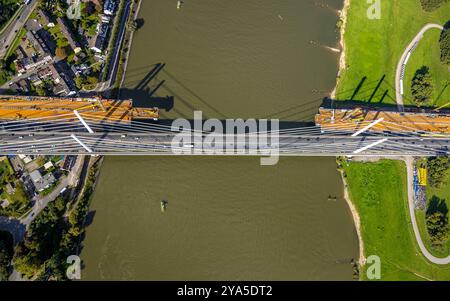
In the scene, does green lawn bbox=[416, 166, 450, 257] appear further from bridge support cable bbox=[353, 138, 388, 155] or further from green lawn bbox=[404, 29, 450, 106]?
green lawn bbox=[404, 29, 450, 106]

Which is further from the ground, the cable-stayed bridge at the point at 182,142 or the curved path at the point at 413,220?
the cable-stayed bridge at the point at 182,142

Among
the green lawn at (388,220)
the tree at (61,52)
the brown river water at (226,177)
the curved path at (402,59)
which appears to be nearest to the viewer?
the brown river water at (226,177)

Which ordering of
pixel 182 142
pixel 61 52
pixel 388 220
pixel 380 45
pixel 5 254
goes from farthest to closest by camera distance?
pixel 380 45, pixel 61 52, pixel 388 220, pixel 182 142, pixel 5 254

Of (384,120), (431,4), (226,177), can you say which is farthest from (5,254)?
(431,4)

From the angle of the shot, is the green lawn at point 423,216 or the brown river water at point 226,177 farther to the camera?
the green lawn at point 423,216

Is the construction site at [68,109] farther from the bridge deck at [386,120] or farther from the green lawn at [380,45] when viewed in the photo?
the green lawn at [380,45]

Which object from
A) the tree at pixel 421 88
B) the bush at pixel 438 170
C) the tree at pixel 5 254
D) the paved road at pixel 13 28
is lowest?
the tree at pixel 5 254

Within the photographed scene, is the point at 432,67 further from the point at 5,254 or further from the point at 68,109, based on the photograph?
the point at 5,254

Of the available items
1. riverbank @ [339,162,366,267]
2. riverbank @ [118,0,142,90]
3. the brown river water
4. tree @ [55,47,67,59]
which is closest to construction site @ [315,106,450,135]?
the brown river water

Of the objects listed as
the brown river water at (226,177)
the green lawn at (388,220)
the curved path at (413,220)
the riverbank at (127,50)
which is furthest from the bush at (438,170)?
the riverbank at (127,50)
